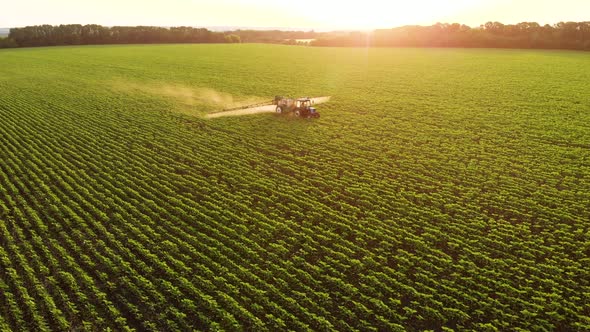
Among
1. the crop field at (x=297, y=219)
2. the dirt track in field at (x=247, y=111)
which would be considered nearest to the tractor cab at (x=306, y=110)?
the crop field at (x=297, y=219)

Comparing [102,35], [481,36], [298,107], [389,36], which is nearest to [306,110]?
[298,107]

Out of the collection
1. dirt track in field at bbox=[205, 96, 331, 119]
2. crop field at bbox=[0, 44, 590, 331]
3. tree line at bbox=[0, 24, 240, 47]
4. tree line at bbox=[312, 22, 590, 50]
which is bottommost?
crop field at bbox=[0, 44, 590, 331]

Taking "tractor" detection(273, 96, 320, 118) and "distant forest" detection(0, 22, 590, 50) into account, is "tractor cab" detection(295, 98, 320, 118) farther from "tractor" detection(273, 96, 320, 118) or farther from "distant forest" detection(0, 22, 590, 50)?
"distant forest" detection(0, 22, 590, 50)

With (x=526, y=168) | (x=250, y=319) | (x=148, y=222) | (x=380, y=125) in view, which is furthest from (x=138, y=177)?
(x=526, y=168)

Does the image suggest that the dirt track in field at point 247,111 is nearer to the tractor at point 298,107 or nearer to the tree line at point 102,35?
the tractor at point 298,107

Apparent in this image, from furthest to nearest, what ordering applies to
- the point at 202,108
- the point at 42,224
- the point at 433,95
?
the point at 433,95 < the point at 202,108 < the point at 42,224

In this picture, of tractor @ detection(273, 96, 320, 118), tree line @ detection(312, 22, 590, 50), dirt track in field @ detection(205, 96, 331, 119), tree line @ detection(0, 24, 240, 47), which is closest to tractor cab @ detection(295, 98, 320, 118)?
tractor @ detection(273, 96, 320, 118)

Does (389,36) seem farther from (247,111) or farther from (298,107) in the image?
(298,107)

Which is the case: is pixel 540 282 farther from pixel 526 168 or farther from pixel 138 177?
pixel 138 177
